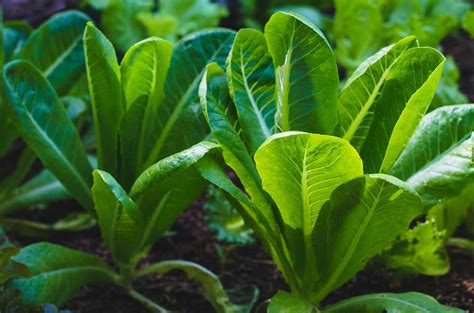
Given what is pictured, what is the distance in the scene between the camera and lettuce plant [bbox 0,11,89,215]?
2162mm

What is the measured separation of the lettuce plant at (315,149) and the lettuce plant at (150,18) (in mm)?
1251

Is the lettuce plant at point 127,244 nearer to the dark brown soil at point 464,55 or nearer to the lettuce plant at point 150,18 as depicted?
the lettuce plant at point 150,18

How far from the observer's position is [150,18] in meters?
2.88

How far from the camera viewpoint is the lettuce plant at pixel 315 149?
4.91ft

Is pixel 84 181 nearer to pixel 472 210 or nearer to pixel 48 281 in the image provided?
pixel 48 281

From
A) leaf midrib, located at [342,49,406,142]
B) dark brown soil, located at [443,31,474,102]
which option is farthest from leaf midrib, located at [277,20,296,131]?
dark brown soil, located at [443,31,474,102]

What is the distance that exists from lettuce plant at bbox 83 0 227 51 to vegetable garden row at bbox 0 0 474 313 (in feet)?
2.00

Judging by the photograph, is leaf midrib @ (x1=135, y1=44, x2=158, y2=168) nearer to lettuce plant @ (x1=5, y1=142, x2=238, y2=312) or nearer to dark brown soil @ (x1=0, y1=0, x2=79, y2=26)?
lettuce plant @ (x1=5, y1=142, x2=238, y2=312)

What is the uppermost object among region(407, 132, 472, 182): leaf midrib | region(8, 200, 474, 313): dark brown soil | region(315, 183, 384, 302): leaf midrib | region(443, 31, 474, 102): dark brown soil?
region(407, 132, 472, 182): leaf midrib

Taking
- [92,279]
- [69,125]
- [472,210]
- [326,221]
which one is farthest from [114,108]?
[472,210]

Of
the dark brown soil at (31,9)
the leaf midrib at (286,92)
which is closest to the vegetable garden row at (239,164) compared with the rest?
the leaf midrib at (286,92)

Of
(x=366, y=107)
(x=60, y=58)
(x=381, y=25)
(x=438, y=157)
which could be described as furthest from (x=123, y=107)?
(x=381, y=25)

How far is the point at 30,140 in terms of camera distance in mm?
1841

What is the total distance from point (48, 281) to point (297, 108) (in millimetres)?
657
